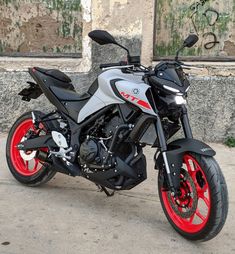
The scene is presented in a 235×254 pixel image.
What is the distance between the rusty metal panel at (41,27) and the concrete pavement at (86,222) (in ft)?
6.54

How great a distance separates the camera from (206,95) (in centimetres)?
548

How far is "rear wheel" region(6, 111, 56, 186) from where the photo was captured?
4.20 metres

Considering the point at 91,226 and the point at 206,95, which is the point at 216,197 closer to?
the point at 91,226

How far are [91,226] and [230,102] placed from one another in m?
2.56

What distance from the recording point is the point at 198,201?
3.44 meters

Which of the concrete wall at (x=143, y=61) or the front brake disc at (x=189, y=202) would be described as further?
the concrete wall at (x=143, y=61)

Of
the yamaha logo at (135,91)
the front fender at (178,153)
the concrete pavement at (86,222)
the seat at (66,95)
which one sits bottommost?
the concrete pavement at (86,222)

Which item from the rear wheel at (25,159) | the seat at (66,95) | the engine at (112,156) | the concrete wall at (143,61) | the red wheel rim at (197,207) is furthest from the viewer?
the concrete wall at (143,61)

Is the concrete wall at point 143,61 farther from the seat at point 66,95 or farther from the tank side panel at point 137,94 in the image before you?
the tank side panel at point 137,94

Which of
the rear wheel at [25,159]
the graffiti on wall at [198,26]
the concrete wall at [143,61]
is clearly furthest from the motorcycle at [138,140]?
the graffiti on wall at [198,26]

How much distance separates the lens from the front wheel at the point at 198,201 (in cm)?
315

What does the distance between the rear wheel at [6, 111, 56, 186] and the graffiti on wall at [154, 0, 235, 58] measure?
2.03 metres

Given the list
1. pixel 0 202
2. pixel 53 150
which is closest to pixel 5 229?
pixel 0 202

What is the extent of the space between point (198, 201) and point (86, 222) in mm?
830
